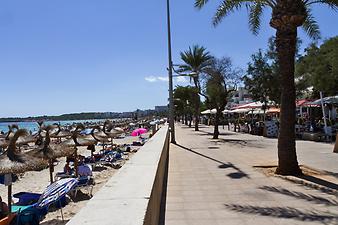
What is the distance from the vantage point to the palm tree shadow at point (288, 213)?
5891 mm

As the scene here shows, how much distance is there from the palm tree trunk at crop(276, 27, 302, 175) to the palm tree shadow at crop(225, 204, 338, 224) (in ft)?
12.4

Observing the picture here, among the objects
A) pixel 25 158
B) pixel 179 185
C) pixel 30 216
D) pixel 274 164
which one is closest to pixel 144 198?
pixel 179 185

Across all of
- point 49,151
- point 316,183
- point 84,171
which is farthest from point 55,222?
point 316,183

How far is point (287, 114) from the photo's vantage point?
10344 millimetres

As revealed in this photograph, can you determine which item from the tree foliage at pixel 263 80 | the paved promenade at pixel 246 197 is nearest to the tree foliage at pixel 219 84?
the tree foliage at pixel 263 80

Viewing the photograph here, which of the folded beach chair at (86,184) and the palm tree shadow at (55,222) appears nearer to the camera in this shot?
the palm tree shadow at (55,222)

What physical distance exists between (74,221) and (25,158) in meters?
7.71

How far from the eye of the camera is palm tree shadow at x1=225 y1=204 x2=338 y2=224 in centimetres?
589

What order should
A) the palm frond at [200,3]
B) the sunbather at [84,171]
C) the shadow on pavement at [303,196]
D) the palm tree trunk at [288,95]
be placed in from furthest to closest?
the sunbather at [84,171], the palm frond at [200,3], the palm tree trunk at [288,95], the shadow on pavement at [303,196]

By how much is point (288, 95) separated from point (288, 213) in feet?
15.3

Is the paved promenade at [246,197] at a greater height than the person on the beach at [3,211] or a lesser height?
greater

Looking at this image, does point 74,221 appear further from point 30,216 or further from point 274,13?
point 274,13

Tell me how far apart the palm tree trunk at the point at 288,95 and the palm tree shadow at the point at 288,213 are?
12.4ft

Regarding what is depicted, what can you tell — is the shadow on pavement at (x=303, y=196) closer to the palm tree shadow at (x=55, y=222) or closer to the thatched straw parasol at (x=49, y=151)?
the palm tree shadow at (x=55, y=222)
